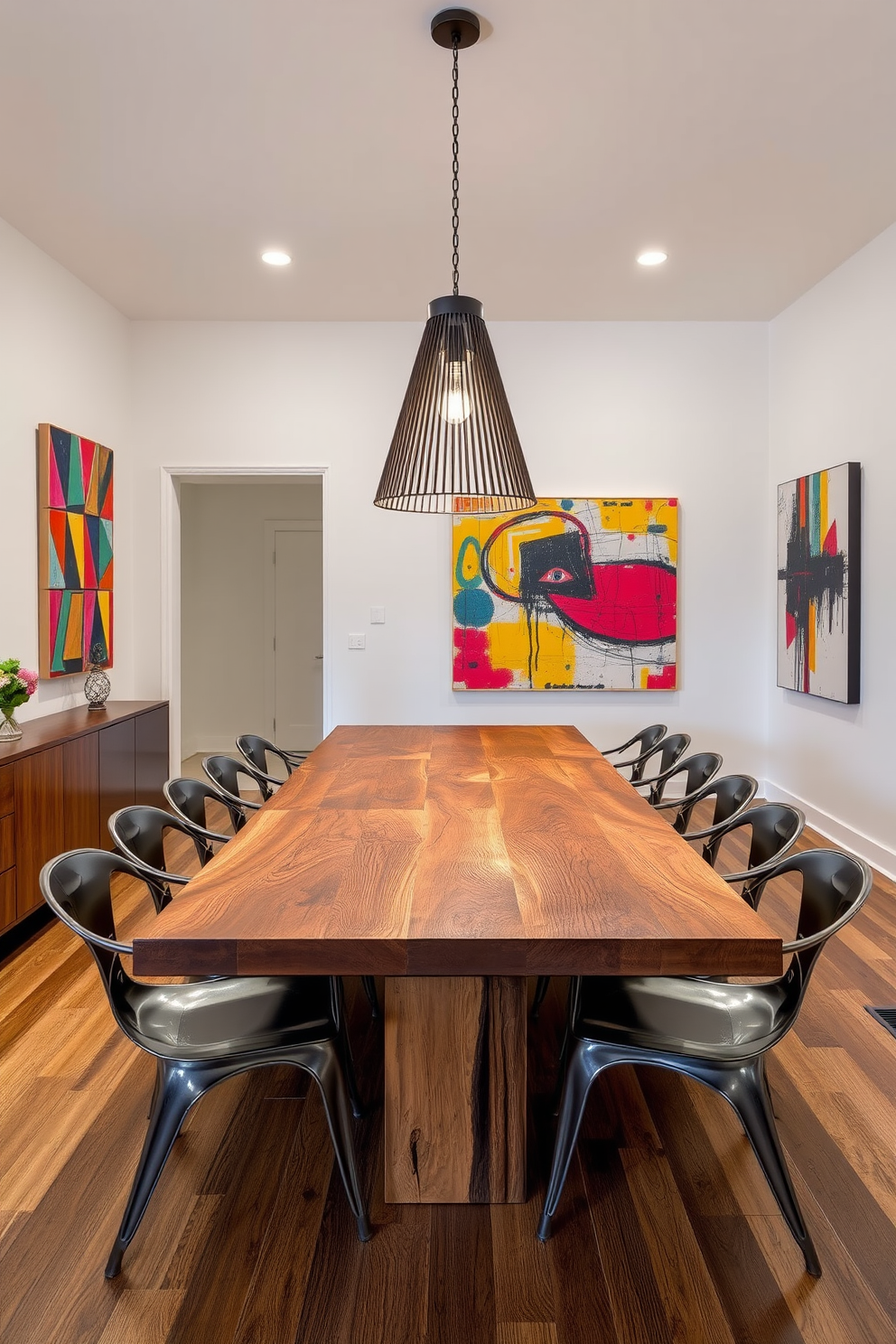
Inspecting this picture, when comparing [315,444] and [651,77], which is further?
[315,444]

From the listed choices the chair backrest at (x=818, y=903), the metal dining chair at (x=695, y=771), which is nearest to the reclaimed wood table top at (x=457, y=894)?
the chair backrest at (x=818, y=903)

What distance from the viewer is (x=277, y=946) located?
1427 millimetres

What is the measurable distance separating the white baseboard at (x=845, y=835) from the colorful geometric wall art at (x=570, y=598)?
996 mm

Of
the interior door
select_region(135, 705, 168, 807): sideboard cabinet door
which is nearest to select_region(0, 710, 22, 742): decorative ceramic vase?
select_region(135, 705, 168, 807): sideboard cabinet door

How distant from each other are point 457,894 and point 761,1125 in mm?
732

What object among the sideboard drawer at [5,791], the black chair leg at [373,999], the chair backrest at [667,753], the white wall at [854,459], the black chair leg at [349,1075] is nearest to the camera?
the black chair leg at [349,1075]

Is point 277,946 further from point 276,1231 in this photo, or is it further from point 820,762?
point 820,762

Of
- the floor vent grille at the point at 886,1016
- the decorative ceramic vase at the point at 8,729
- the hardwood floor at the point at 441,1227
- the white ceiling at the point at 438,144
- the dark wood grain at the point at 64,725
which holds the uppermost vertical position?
the white ceiling at the point at 438,144

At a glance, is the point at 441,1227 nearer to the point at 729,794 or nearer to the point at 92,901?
the point at 92,901

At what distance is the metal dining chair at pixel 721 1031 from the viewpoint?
1610 millimetres

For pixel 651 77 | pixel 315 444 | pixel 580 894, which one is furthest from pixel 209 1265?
pixel 315 444

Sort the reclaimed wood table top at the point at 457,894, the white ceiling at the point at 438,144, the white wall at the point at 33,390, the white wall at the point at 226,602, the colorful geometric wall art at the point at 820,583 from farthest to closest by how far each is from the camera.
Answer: the white wall at the point at 226,602 < the colorful geometric wall art at the point at 820,583 < the white wall at the point at 33,390 < the white ceiling at the point at 438,144 < the reclaimed wood table top at the point at 457,894

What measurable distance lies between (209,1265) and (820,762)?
13.2 ft

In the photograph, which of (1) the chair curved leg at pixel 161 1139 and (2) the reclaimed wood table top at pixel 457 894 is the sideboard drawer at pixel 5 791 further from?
(1) the chair curved leg at pixel 161 1139
